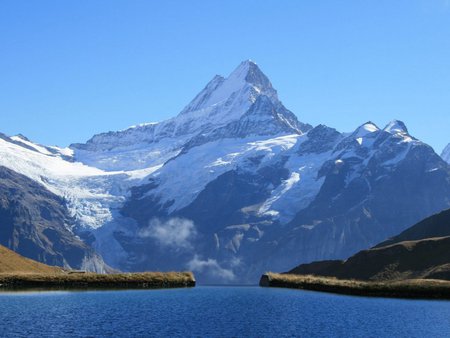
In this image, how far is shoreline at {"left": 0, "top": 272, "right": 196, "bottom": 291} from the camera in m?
151

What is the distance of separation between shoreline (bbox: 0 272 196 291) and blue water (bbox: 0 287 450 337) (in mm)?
17819

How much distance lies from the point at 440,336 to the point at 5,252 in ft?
385

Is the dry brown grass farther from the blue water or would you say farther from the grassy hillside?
the blue water

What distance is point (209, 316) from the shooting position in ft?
338

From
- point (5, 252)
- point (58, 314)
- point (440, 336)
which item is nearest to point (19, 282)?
point (5, 252)

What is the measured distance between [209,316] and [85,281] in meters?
58.3

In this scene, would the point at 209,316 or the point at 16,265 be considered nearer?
the point at 209,316

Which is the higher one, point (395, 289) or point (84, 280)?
point (84, 280)

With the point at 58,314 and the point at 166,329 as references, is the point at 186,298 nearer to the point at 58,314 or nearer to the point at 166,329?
the point at 58,314

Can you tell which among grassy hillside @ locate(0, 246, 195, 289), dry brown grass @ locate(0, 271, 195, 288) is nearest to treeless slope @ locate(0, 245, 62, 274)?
grassy hillside @ locate(0, 246, 195, 289)

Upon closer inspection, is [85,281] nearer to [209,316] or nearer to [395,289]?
[395,289]

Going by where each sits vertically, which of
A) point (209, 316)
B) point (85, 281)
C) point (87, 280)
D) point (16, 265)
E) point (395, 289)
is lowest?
point (209, 316)

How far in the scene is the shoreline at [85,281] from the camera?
5960 inches

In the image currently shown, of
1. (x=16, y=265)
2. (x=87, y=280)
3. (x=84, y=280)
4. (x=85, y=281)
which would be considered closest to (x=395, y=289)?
(x=87, y=280)
